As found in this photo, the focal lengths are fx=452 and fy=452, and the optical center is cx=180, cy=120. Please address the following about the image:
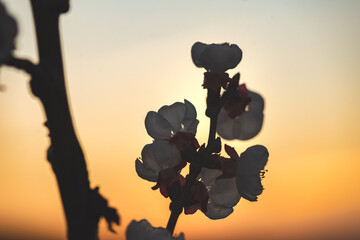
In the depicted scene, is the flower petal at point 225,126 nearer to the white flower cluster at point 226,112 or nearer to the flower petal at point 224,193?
the white flower cluster at point 226,112

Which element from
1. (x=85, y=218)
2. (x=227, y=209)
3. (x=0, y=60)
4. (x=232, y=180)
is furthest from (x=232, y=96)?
(x=0, y=60)

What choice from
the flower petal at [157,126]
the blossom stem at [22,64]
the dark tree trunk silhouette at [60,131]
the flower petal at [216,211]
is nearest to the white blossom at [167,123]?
the flower petal at [157,126]

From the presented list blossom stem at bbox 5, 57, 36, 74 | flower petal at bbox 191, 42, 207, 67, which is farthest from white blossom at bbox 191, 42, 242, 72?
blossom stem at bbox 5, 57, 36, 74

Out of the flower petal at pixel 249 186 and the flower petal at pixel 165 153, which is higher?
the flower petal at pixel 165 153

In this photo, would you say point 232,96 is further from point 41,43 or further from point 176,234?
point 41,43

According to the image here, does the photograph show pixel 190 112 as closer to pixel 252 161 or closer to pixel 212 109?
pixel 212 109

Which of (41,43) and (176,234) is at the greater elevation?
(41,43)

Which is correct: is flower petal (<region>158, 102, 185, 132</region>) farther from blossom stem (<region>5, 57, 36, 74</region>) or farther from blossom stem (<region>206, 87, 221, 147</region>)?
blossom stem (<region>5, 57, 36, 74</region>)
